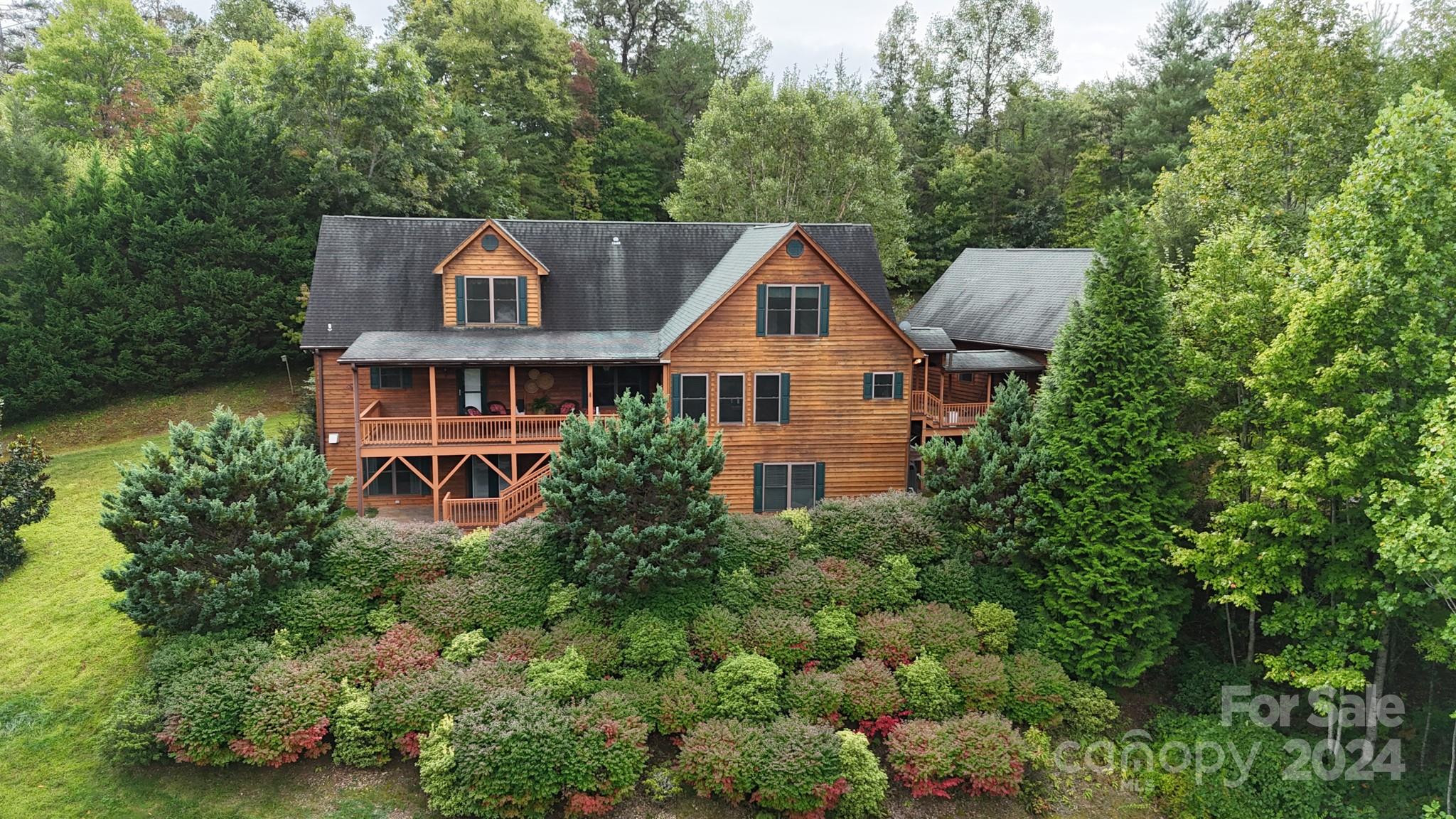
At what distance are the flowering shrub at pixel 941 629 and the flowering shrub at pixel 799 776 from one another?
10.9 feet

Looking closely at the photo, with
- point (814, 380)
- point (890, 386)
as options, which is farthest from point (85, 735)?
point (890, 386)

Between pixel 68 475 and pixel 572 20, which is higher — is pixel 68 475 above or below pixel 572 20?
below

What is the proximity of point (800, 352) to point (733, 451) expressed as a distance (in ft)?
10.8

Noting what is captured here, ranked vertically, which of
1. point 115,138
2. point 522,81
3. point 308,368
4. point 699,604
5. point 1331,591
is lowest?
point 699,604

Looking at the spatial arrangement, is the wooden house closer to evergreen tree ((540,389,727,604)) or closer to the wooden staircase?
the wooden staircase

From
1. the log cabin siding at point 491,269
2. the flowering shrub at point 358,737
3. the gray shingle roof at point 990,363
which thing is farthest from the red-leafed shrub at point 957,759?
the log cabin siding at point 491,269

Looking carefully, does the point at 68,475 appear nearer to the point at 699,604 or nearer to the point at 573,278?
the point at 573,278

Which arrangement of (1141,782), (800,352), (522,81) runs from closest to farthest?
(1141,782) < (800,352) < (522,81)

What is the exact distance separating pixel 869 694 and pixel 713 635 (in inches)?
125

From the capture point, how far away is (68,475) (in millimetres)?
22750

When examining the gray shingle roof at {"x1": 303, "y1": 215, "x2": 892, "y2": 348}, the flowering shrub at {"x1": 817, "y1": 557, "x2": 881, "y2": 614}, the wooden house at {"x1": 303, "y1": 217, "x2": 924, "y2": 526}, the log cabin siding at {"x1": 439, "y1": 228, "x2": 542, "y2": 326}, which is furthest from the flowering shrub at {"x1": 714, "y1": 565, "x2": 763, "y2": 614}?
the log cabin siding at {"x1": 439, "y1": 228, "x2": 542, "y2": 326}

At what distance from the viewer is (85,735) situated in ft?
42.7

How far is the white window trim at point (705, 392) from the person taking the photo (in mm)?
20344

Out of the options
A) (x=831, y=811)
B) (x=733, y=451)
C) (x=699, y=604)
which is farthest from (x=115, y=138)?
(x=831, y=811)
